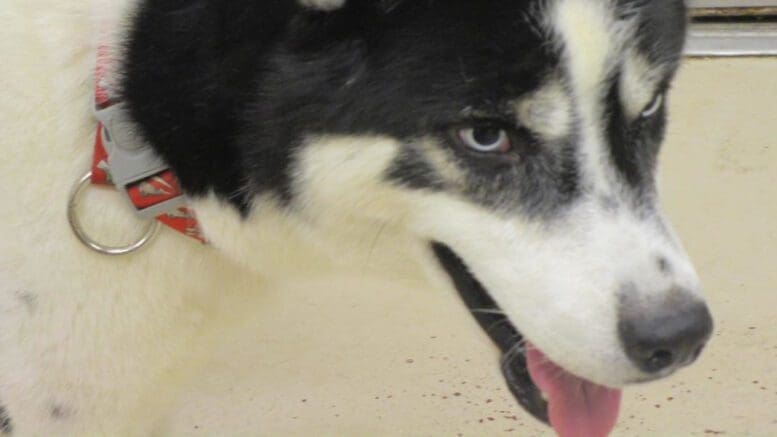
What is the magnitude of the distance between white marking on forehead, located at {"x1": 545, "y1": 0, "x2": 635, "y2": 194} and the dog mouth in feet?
0.60

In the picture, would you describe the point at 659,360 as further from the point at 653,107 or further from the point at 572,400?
the point at 653,107

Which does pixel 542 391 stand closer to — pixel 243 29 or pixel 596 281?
pixel 596 281

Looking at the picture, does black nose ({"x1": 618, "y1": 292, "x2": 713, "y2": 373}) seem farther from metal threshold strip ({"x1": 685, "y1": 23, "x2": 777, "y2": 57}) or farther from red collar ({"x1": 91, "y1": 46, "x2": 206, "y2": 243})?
metal threshold strip ({"x1": 685, "y1": 23, "x2": 777, "y2": 57})

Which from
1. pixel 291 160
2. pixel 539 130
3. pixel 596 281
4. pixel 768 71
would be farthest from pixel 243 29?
pixel 768 71

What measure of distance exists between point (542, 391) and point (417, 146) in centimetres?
33

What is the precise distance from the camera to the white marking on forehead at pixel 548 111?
3.74ft

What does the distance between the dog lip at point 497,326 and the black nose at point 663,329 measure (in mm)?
145

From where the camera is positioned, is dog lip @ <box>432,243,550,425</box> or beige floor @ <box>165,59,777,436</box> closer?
dog lip @ <box>432,243,550,425</box>

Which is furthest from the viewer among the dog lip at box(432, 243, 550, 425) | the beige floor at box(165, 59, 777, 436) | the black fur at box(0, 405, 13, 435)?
the beige floor at box(165, 59, 777, 436)

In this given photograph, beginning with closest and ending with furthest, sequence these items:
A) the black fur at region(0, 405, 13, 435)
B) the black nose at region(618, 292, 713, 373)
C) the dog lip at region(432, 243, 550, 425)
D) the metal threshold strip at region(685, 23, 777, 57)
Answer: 1. the black nose at region(618, 292, 713, 373)
2. the dog lip at region(432, 243, 550, 425)
3. the black fur at region(0, 405, 13, 435)
4. the metal threshold strip at region(685, 23, 777, 57)

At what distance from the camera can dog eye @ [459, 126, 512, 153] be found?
1.17 m

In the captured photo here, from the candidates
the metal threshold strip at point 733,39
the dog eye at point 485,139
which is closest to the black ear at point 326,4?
the dog eye at point 485,139

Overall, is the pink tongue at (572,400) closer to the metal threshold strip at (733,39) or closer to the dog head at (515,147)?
the dog head at (515,147)

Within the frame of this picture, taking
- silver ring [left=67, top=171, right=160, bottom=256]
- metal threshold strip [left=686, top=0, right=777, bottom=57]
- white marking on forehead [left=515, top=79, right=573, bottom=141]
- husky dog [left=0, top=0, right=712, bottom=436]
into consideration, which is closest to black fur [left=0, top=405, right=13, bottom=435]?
husky dog [left=0, top=0, right=712, bottom=436]
